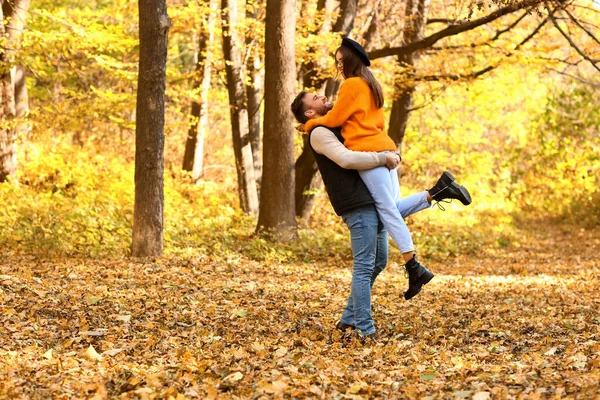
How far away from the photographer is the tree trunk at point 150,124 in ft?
29.7

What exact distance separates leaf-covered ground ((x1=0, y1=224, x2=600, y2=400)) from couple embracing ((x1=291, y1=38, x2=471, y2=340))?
0.51 m

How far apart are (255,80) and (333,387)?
449 inches

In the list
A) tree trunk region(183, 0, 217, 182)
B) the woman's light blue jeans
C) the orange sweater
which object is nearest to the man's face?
the orange sweater

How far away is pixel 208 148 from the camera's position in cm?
1995

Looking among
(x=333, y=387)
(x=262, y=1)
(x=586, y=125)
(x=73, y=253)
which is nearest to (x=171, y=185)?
(x=262, y=1)

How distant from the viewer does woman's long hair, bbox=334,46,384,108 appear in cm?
544

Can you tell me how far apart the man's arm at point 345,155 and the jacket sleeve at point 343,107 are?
0.08 meters

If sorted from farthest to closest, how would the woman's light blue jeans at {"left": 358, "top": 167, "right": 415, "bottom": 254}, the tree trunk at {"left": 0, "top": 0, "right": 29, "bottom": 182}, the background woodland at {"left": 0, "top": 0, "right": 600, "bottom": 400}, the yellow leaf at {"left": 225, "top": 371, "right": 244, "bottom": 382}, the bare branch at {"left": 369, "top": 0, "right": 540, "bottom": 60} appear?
Answer: the tree trunk at {"left": 0, "top": 0, "right": 29, "bottom": 182} → the bare branch at {"left": 369, "top": 0, "right": 540, "bottom": 60} → the woman's light blue jeans at {"left": 358, "top": 167, "right": 415, "bottom": 254} → the background woodland at {"left": 0, "top": 0, "right": 600, "bottom": 400} → the yellow leaf at {"left": 225, "top": 371, "right": 244, "bottom": 382}

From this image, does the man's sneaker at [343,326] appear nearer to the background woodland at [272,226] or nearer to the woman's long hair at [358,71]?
the background woodland at [272,226]

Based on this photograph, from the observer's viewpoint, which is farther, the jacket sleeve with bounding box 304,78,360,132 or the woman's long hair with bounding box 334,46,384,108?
the woman's long hair with bounding box 334,46,384,108

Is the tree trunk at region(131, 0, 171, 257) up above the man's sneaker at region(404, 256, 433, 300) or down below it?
above

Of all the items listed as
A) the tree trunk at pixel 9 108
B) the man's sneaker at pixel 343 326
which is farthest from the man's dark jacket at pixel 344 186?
the tree trunk at pixel 9 108

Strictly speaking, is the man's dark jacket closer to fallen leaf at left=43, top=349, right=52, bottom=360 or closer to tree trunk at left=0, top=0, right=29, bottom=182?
fallen leaf at left=43, top=349, right=52, bottom=360

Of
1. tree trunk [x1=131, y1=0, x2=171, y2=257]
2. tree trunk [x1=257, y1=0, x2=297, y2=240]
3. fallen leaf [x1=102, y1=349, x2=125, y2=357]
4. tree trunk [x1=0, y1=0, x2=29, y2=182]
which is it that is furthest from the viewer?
tree trunk [x1=0, y1=0, x2=29, y2=182]
